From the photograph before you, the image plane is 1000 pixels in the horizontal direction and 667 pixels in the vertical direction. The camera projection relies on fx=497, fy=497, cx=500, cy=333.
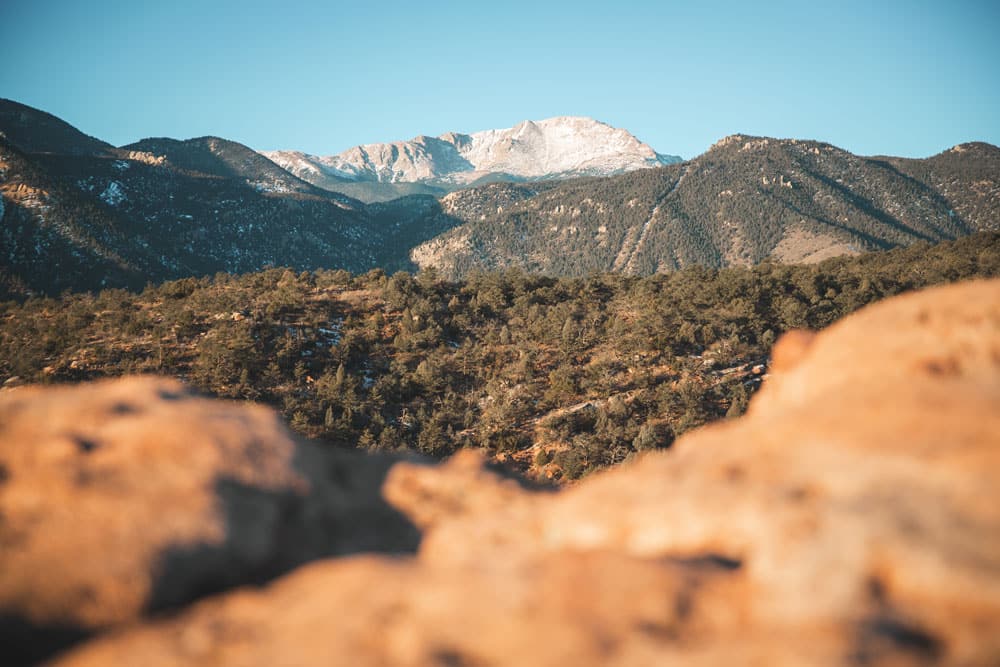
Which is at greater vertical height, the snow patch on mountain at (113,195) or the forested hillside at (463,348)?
the snow patch on mountain at (113,195)

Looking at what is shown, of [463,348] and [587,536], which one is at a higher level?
[587,536]

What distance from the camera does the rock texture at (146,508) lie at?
213 inches

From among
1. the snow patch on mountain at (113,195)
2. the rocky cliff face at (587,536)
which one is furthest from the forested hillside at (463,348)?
the snow patch on mountain at (113,195)

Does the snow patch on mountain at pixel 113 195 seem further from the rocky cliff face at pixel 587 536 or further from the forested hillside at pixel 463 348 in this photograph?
the rocky cliff face at pixel 587 536

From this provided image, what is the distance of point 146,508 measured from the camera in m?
6.02

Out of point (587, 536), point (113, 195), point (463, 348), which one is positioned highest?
point (113, 195)

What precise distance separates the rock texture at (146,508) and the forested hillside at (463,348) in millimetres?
24528

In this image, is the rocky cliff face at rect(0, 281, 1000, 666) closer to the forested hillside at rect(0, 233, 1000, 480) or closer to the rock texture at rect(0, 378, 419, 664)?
the rock texture at rect(0, 378, 419, 664)

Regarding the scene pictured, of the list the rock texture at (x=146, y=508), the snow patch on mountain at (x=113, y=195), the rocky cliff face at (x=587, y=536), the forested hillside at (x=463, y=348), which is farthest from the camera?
the snow patch on mountain at (x=113, y=195)

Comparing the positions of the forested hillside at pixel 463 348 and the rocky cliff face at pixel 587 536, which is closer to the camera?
the rocky cliff face at pixel 587 536

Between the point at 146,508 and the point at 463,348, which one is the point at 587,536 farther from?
the point at 463,348

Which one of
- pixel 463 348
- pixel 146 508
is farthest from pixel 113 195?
pixel 146 508

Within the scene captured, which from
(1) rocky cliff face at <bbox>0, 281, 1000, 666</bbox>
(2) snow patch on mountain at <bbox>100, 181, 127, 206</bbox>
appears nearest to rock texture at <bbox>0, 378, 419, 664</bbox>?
(1) rocky cliff face at <bbox>0, 281, 1000, 666</bbox>

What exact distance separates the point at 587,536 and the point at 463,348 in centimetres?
4036
